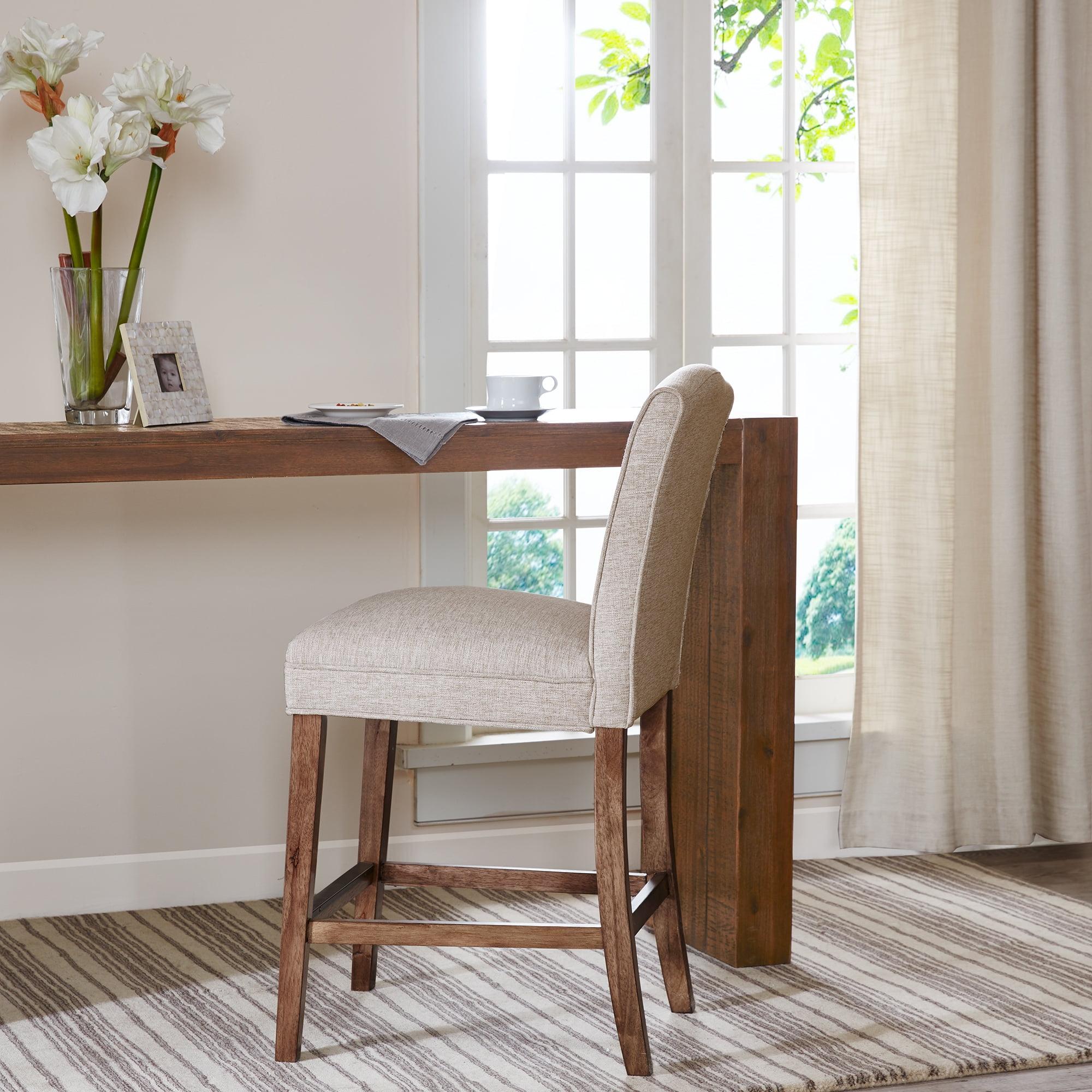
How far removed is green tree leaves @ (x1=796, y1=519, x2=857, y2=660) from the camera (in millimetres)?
2973

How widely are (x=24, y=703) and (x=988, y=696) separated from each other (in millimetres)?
1909

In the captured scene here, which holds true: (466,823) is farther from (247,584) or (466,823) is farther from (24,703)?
(24,703)

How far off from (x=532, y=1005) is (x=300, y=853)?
0.51 metres

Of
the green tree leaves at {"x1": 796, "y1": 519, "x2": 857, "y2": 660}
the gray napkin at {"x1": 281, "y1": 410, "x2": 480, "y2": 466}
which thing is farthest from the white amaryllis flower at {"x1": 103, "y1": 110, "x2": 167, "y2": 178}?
the green tree leaves at {"x1": 796, "y1": 519, "x2": 857, "y2": 660}

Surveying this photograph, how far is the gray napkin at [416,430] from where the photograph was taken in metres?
2.00

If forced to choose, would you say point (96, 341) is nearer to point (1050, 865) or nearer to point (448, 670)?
point (448, 670)

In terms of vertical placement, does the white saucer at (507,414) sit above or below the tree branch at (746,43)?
below

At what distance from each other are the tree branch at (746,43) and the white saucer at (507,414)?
1.01m

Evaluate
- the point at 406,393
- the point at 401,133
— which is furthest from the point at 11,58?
the point at 406,393

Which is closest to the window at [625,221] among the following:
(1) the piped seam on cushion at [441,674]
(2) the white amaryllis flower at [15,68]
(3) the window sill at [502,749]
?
(3) the window sill at [502,749]

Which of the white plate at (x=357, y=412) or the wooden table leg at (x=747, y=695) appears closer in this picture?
the white plate at (x=357, y=412)

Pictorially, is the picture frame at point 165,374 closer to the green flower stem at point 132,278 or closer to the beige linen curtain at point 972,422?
the green flower stem at point 132,278

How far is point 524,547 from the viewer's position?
2.80m

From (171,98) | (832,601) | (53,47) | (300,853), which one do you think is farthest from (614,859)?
(53,47)
